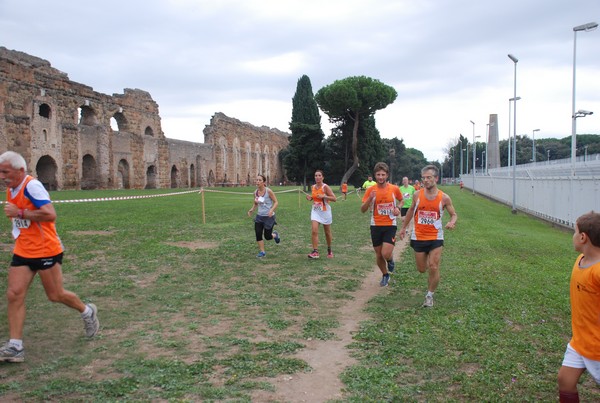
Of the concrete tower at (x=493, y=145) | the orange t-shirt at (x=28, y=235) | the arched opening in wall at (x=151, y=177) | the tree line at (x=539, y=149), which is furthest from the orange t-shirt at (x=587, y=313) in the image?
the tree line at (x=539, y=149)

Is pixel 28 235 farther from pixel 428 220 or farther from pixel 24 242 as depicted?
pixel 428 220

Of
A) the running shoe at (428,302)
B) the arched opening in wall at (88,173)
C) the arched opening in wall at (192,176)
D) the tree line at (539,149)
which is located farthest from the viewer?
the tree line at (539,149)

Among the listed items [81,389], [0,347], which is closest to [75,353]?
[0,347]

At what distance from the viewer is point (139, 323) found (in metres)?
5.66

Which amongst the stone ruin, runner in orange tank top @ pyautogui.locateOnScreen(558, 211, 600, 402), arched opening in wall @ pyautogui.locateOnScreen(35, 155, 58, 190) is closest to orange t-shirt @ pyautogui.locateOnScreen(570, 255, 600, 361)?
runner in orange tank top @ pyautogui.locateOnScreen(558, 211, 600, 402)

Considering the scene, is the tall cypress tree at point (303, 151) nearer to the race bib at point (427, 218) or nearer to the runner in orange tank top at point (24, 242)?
the race bib at point (427, 218)

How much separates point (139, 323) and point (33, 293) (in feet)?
7.27

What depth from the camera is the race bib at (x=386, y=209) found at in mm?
7824

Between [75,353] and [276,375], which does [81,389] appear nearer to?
[75,353]

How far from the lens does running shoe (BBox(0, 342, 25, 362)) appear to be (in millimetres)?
4352

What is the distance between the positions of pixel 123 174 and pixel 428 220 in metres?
35.0

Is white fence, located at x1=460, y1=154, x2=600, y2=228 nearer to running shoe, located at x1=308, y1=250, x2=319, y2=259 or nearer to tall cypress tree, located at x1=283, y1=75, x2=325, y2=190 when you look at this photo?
running shoe, located at x1=308, y1=250, x2=319, y2=259

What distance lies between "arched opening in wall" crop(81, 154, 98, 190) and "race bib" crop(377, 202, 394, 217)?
101ft

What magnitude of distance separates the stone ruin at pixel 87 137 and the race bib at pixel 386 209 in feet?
84.1
